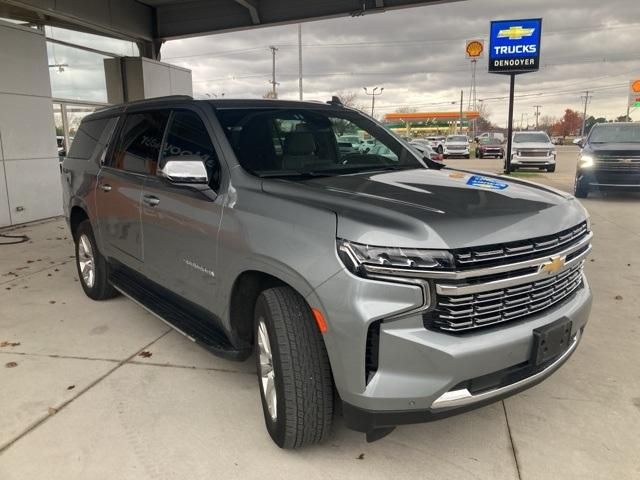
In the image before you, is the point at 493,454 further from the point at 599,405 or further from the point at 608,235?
the point at 608,235

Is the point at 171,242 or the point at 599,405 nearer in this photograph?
the point at 599,405

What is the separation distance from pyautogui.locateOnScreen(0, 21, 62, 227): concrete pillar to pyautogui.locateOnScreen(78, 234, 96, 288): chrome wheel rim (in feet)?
16.7

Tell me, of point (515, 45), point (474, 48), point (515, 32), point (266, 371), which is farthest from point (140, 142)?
point (474, 48)

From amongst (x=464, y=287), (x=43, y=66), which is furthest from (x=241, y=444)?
(x=43, y=66)

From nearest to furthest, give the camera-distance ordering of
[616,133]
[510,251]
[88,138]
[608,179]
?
[510,251], [88,138], [608,179], [616,133]

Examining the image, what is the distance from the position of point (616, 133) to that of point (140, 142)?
12862 millimetres

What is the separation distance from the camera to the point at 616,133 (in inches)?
514

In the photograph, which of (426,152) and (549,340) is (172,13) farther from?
(549,340)

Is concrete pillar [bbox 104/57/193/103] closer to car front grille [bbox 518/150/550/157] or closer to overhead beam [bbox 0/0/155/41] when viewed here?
overhead beam [bbox 0/0/155/41]

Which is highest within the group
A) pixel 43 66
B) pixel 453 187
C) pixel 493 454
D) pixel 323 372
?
pixel 43 66

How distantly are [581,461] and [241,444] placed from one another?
5.92ft

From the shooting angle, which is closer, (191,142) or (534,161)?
(191,142)

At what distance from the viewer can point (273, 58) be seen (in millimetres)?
61938

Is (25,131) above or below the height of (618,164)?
above
